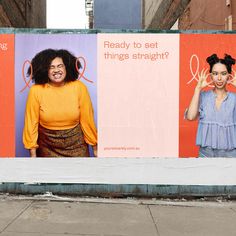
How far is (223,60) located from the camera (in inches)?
295

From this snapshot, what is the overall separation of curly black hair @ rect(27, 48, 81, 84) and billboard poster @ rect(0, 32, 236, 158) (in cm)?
2

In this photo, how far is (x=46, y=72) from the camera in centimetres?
747

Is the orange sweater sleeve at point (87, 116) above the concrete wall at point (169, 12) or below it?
below

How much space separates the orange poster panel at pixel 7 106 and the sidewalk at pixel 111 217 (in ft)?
3.10

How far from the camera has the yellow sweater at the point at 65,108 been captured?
24.4 ft

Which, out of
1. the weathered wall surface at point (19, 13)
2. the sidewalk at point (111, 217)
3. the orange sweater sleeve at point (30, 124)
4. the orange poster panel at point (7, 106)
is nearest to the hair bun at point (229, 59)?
the sidewalk at point (111, 217)

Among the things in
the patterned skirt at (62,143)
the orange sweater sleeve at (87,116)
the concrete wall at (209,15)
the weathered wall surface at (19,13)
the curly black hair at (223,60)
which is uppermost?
the weathered wall surface at (19,13)

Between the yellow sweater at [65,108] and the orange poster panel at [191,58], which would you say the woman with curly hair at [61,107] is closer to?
the yellow sweater at [65,108]

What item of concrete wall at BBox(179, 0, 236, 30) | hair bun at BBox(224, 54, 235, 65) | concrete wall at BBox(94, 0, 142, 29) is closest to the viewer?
hair bun at BBox(224, 54, 235, 65)

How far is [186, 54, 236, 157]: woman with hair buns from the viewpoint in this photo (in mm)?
7418

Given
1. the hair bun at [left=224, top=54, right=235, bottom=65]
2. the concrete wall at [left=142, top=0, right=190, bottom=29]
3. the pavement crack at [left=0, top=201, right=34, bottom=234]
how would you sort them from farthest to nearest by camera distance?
1. the concrete wall at [left=142, top=0, right=190, bottom=29]
2. the hair bun at [left=224, top=54, right=235, bottom=65]
3. the pavement crack at [left=0, top=201, right=34, bottom=234]

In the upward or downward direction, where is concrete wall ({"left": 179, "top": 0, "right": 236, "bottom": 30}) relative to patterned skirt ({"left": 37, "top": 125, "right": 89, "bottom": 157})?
upward

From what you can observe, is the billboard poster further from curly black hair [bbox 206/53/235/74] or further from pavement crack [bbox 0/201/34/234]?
pavement crack [bbox 0/201/34/234]

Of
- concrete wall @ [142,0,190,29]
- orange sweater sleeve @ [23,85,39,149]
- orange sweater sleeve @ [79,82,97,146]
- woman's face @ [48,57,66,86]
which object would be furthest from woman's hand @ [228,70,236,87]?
concrete wall @ [142,0,190,29]
